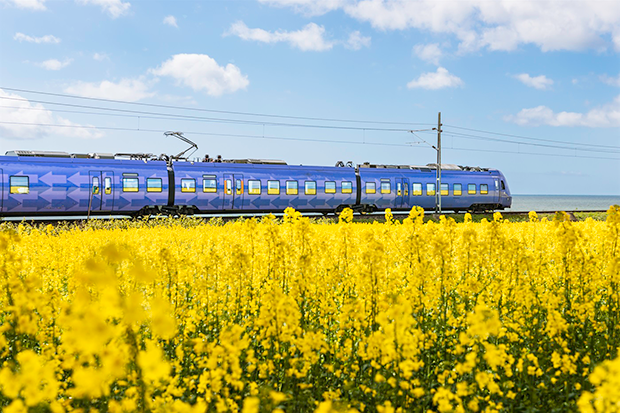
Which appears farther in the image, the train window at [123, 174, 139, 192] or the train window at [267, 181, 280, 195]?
the train window at [267, 181, 280, 195]

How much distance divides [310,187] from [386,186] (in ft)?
15.6

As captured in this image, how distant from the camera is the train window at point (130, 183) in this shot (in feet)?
66.2

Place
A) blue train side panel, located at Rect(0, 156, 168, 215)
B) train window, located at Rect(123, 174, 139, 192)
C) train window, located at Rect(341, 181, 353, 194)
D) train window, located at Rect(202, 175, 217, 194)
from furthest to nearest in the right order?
train window, located at Rect(341, 181, 353, 194)
train window, located at Rect(202, 175, 217, 194)
train window, located at Rect(123, 174, 139, 192)
blue train side panel, located at Rect(0, 156, 168, 215)

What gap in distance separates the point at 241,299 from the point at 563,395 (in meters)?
3.92

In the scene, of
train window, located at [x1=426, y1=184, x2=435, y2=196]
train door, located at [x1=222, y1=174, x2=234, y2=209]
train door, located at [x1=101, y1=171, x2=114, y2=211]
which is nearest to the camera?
train door, located at [x1=101, y1=171, x2=114, y2=211]

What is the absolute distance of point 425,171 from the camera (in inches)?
1094

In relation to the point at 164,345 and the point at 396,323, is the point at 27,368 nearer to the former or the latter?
the point at 396,323

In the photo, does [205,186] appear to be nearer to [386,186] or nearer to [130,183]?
[130,183]

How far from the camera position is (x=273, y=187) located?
2309 centimetres

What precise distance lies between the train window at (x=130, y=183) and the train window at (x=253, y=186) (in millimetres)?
5064

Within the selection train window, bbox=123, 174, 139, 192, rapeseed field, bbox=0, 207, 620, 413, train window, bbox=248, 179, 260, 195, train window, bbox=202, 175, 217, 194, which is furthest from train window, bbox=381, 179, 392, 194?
rapeseed field, bbox=0, 207, 620, 413

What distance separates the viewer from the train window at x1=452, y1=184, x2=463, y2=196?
92.0ft

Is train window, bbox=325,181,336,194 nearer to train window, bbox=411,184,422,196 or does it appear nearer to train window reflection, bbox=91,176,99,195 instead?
train window, bbox=411,184,422,196

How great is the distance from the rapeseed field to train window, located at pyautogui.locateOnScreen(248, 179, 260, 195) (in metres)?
13.9
